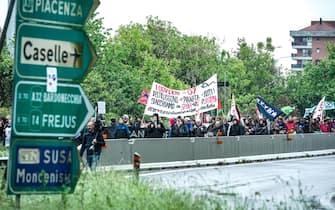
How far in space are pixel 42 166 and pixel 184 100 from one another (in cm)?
2360

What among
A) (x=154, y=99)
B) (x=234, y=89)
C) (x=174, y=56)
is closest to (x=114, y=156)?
(x=154, y=99)

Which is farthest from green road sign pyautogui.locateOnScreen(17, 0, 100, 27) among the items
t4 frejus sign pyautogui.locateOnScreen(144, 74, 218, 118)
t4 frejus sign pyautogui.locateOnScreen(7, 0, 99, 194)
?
t4 frejus sign pyautogui.locateOnScreen(144, 74, 218, 118)

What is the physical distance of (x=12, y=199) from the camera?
1205 cm

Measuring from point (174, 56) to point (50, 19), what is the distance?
71.7 metres

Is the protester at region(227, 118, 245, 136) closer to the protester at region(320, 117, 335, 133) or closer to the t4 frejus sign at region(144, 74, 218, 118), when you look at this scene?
the t4 frejus sign at region(144, 74, 218, 118)

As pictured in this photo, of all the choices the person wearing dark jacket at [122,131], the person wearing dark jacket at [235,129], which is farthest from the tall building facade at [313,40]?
the person wearing dark jacket at [122,131]

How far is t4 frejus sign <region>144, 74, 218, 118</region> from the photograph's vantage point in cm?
3366

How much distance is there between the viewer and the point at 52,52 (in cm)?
1172

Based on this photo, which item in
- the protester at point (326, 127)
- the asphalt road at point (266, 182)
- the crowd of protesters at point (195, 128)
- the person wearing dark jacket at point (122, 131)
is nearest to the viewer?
the asphalt road at point (266, 182)

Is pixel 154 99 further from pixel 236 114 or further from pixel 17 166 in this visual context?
pixel 17 166

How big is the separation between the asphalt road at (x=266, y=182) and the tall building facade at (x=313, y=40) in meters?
128

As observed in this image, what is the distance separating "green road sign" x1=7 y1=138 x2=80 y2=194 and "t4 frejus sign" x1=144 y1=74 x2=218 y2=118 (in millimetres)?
21592

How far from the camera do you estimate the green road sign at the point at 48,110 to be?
1149cm

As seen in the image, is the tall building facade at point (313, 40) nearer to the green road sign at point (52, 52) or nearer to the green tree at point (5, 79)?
the green tree at point (5, 79)
